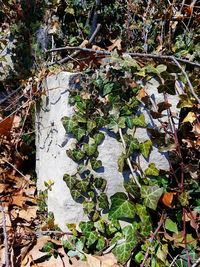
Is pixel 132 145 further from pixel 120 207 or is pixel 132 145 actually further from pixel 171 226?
pixel 171 226

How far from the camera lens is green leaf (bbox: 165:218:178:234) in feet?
5.98

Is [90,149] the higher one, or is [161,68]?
[161,68]

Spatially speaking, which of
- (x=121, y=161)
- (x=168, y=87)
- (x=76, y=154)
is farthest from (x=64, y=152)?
(x=168, y=87)

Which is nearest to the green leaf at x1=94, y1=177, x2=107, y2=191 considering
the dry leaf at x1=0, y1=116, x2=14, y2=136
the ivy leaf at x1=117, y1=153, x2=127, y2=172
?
the ivy leaf at x1=117, y1=153, x2=127, y2=172

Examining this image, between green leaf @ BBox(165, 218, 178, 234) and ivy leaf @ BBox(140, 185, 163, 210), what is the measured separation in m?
0.14

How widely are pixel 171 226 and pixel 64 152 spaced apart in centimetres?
67

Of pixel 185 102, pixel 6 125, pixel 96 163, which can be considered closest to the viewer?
pixel 185 102

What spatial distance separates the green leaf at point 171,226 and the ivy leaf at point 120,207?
19 centimetres

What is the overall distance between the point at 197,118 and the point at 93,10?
1.74 meters

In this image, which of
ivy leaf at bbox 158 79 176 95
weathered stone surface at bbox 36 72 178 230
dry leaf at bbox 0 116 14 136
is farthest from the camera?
dry leaf at bbox 0 116 14 136

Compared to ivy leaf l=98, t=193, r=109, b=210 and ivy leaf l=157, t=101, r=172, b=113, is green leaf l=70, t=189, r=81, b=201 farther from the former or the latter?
ivy leaf l=157, t=101, r=172, b=113

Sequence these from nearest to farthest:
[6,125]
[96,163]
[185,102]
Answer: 1. [185,102]
2. [96,163]
3. [6,125]

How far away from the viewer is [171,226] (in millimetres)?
1835

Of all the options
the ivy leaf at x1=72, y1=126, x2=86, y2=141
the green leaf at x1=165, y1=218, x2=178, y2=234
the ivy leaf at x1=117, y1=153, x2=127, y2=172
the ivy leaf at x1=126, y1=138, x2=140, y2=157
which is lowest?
the green leaf at x1=165, y1=218, x2=178, y2=234
